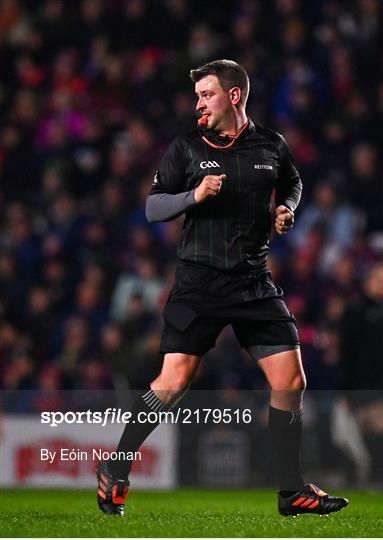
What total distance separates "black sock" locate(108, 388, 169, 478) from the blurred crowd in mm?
4208

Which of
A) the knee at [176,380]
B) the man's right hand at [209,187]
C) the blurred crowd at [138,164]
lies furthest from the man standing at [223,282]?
the blurred crowd at [138,164]

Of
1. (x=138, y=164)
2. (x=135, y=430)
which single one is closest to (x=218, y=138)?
(x=135, y=430)

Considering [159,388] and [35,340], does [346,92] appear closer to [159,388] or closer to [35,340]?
[35,340]

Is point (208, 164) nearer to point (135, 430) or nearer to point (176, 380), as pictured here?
point (176, 380)

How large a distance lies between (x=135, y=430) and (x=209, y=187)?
47.1 inches

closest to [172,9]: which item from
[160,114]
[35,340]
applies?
[160,114]

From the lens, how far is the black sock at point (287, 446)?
19.9 feet

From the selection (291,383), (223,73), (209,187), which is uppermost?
(223,73)

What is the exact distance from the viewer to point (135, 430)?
19.8ft

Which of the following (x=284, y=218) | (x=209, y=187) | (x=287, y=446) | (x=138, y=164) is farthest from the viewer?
(x=138, y=164)

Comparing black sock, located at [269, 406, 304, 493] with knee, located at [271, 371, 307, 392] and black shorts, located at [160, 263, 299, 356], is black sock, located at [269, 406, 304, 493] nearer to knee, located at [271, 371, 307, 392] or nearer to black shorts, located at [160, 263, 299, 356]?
knee, located at [271, 371, 307, 392]

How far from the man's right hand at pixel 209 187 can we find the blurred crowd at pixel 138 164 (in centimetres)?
472

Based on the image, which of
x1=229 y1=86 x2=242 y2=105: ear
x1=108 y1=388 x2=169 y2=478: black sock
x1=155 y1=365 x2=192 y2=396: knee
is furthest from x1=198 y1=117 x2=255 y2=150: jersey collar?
x1=108 y1=388 x2=169 y2=478: black sock

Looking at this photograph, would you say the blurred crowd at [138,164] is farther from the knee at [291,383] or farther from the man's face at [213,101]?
the man's face at [213,101]
